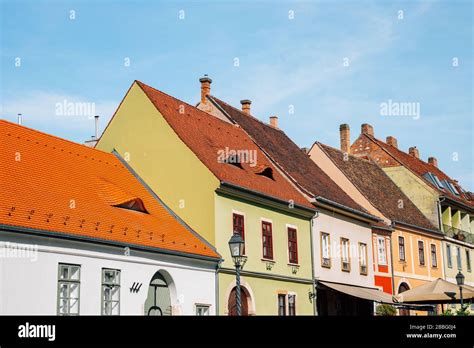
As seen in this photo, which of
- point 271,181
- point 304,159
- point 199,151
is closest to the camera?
point 199,151

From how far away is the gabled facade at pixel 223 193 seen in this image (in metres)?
24.7

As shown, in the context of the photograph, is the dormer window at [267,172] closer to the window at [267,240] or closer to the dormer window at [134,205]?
the window at [267,240]

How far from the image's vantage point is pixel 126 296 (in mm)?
20234

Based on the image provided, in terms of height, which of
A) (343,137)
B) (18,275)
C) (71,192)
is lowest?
(18,275)

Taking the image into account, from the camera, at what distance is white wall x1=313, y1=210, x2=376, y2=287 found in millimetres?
30547

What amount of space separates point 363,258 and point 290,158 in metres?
6.12

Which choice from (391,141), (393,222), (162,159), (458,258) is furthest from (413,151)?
(162,159)

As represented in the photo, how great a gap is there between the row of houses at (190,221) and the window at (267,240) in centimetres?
6

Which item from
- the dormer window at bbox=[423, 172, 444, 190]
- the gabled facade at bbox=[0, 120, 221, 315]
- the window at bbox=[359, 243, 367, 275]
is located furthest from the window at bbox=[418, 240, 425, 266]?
the gabled facade at bbox=[0, 120, 221, 315]

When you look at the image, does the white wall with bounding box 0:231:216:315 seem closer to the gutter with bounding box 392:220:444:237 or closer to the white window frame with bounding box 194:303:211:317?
the white window frame with bounding box 194:303:211:317

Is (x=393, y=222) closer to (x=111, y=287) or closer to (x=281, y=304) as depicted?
(x=281, y=304)
